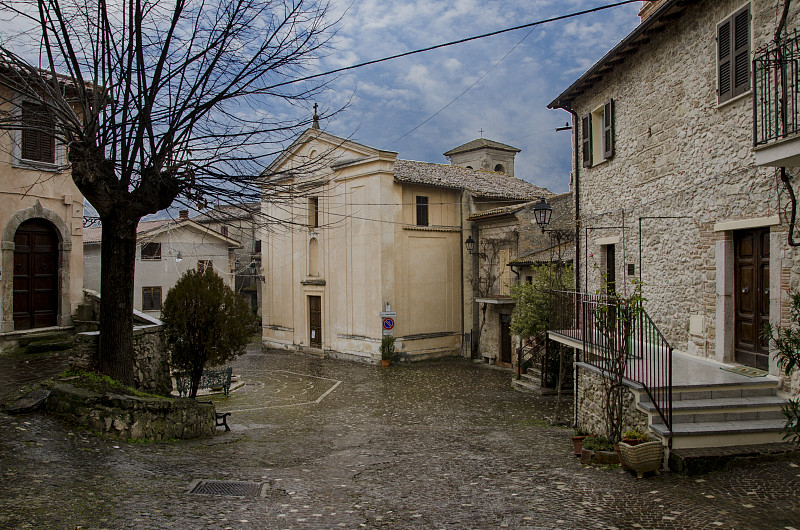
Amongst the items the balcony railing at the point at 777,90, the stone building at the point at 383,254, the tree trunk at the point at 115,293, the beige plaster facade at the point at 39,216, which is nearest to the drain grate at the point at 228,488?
the tree trunk at the point at 115,293

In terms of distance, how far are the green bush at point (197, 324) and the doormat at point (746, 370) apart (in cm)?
1089

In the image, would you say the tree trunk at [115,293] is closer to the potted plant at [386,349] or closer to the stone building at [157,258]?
the potted plant at [386,349]

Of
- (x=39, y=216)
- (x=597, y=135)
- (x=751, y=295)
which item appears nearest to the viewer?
(x=751, y=295)

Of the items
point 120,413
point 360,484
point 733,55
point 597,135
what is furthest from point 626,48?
point 120,413

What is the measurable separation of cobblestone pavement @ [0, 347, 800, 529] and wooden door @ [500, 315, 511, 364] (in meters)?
11.7

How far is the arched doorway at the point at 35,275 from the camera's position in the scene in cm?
1372

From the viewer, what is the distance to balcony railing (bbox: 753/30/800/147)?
22.7 ft

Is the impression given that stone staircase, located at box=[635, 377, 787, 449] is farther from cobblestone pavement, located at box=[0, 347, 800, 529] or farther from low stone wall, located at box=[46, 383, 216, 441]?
low stone wall, located at box=[46, 383, 216, 441]

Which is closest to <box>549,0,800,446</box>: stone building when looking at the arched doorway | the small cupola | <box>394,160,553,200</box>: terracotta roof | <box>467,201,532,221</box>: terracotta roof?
<box>467,201,532,221</box>: terracotta roof

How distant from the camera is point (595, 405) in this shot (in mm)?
10133

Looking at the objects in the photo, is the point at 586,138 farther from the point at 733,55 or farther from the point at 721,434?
the point at 721,434

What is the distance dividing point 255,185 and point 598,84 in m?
8.61

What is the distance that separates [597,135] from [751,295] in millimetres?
6173

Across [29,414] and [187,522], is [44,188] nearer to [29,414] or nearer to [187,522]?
[29,414]
